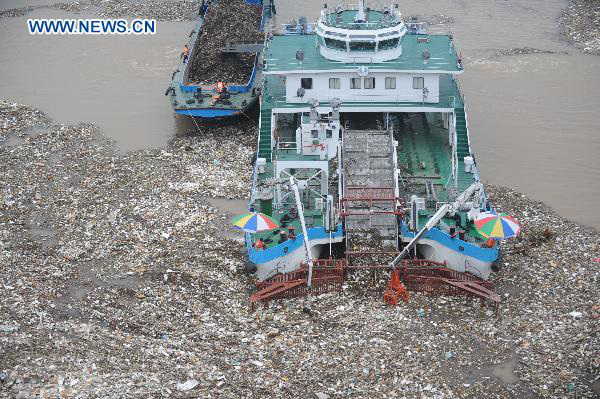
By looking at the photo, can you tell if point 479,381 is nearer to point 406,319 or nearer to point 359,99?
point 406,319

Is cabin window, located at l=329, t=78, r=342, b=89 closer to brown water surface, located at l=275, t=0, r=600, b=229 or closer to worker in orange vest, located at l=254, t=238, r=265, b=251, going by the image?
brown water surface, located at l=275, t=0, r=600, b=229

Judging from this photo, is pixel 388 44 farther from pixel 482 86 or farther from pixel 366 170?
pixel 482 86

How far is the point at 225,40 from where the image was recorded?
3678cm

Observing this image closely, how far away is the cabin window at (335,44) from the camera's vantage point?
26.5 m

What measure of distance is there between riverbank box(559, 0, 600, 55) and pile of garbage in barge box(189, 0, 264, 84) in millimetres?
15969

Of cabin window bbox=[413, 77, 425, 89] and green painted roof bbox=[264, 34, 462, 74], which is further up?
green painted roof bbox=[264, 34, 462, 74]

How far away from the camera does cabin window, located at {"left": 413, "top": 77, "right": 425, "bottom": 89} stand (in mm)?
26344

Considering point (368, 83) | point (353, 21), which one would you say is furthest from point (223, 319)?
point (353, 21)

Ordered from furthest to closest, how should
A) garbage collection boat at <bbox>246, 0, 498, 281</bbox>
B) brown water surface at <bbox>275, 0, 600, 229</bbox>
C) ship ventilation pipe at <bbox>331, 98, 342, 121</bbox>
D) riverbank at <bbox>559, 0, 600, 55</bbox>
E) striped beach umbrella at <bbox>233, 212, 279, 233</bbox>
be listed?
1. riverbank at <bbox>559, 0, 600, 55</bbox>
2. brown water surface at <bbox>275, 0, 600, 229</bbox>
3. ship ventilation pipe at <bbox>331, 98, 342, 121</bbox>
4. garbage collection boat at <bbox>246, 0, 498, 281</bbox>
5. striped beach umbrella at <bbox>233, 212, 279, 233</bbox>

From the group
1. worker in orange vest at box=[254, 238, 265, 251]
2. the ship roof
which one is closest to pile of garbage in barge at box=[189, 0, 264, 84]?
the ship roof

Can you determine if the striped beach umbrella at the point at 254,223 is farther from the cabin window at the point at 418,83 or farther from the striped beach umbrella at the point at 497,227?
the cabin window at the point at 418,83

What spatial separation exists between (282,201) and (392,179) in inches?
132

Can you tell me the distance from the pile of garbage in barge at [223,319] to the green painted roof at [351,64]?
460 centimetres

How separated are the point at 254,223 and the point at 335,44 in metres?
8.60
